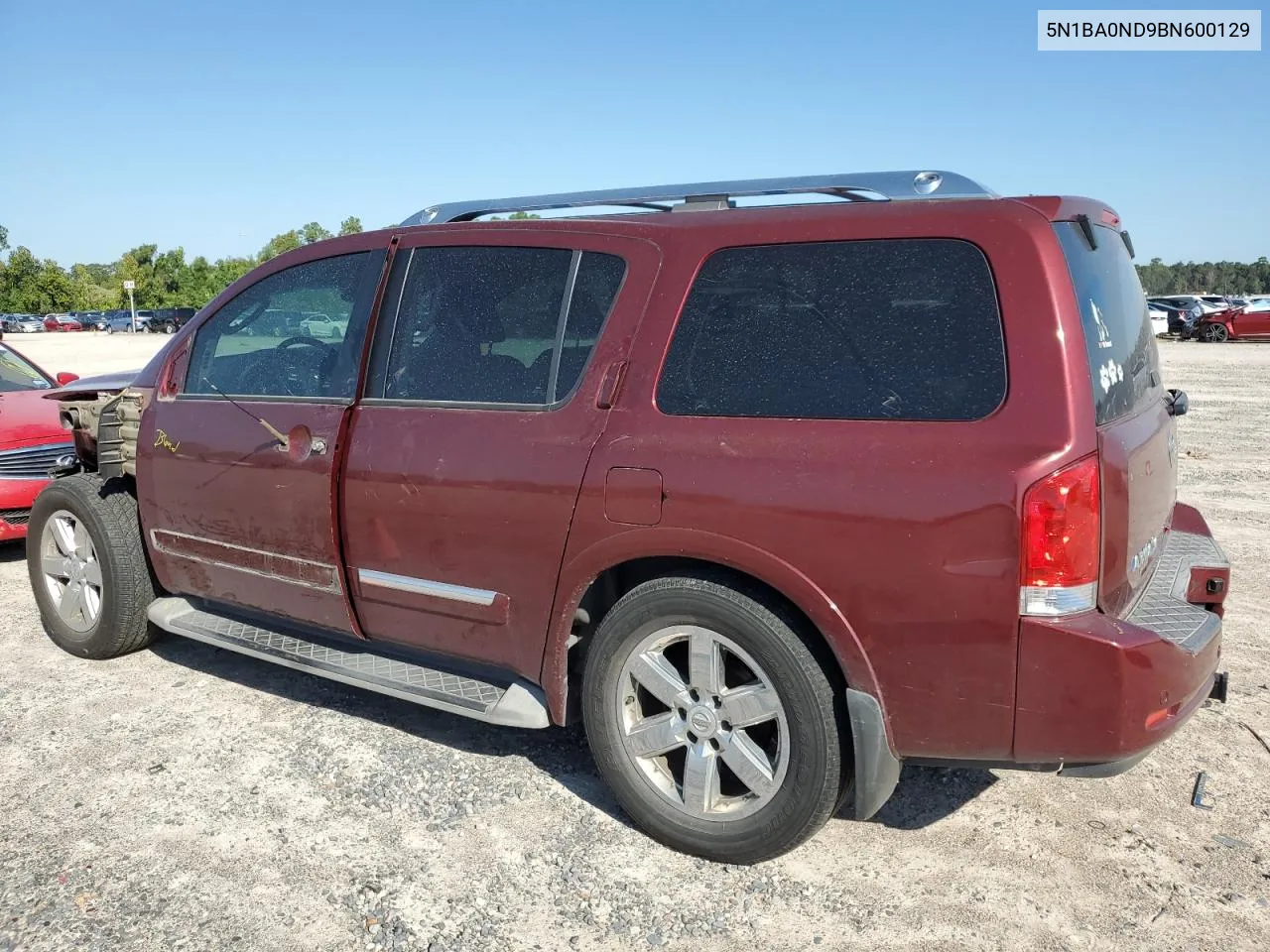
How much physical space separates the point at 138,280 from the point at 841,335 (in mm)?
111162

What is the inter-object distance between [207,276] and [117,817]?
338 ft

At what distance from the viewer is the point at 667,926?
9.37 feet

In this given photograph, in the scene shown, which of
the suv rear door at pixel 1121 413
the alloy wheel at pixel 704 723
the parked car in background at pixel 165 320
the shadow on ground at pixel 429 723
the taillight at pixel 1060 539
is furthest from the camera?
the parked car in background at pixel 165 320

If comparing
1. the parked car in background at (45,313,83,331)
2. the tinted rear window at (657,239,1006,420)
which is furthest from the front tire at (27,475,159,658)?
the parked car in background at (45,313,83,331)

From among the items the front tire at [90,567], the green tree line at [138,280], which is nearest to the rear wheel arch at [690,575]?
the front tire at [90,567]

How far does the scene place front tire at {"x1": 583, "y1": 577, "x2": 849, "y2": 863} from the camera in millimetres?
2916

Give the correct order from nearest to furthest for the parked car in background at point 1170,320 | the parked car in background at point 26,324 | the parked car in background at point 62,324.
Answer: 1. the parked car in background at point 1170,320
2. the parked car in background at point 26,324
3. the parked car in background at point 62,324

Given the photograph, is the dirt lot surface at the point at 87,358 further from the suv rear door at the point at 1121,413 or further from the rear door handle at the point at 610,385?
the suv rear door at the point at 1121,413

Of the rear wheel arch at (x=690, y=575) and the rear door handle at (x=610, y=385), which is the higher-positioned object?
the rear door handle at (x=610, y=385)

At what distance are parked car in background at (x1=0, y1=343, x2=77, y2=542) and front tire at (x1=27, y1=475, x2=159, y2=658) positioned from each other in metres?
1.54

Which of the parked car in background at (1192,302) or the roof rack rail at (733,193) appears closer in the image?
the roof rack rail at (733,193)

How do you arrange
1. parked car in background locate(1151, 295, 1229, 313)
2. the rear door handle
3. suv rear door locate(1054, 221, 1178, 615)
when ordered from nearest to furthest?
1. suv rear door locate(1054, 221, 1178, 615)
2. the rear door handle
3. parked car in background locate(1151, 295, 1229, 313)

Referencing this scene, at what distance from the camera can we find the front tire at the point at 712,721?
9.57 ft

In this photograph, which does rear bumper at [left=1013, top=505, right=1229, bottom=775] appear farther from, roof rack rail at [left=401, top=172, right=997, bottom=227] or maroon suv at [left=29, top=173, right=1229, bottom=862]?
roof rack rail at [left=401, top=172, right=997, bottom=227]
